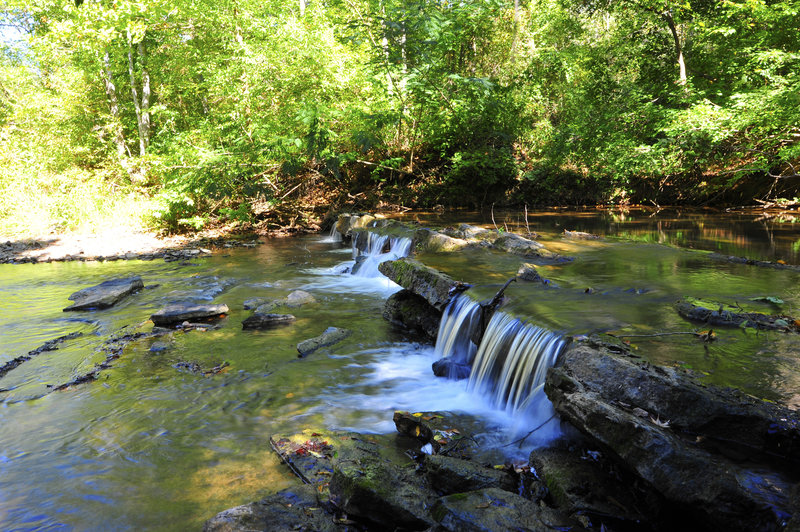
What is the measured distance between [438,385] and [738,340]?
3255mm

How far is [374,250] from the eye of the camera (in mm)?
13945

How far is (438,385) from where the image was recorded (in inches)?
238

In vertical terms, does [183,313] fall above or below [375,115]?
below

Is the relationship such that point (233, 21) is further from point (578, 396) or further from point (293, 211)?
point (578, 396)

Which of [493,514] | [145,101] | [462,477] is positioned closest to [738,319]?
[462,477]

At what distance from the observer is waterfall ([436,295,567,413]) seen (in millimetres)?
4910

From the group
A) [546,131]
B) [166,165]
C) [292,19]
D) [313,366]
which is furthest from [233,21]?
[313,366]

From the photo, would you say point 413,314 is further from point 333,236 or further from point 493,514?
point 333,236

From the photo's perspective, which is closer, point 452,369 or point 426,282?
point 452,369

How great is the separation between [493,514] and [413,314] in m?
5.34

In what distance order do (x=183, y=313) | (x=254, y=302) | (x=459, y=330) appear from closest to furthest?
1. (x=459, y=330)
2. (x=183, y=313)
3. (x=254, y=302)

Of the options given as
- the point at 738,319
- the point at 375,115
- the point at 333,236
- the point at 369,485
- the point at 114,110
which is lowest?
the point at 369,485

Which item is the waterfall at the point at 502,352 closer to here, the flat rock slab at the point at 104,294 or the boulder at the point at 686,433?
the boulder at the point at 686,433

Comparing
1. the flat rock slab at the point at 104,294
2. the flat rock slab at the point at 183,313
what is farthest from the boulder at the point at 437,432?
the flat rock slab at the point at 104,294
